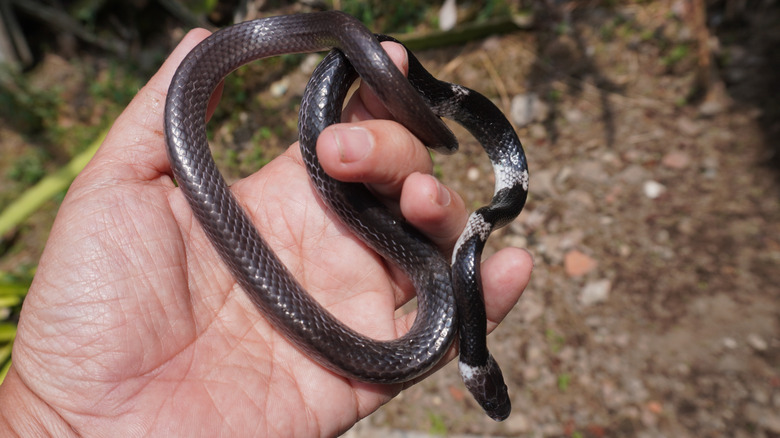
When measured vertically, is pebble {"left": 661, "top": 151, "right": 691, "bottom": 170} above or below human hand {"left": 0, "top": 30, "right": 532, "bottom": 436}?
below

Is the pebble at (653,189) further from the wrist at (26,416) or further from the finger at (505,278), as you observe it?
the wrist at (26,416)

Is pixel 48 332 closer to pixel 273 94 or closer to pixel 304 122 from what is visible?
pixel 304 122

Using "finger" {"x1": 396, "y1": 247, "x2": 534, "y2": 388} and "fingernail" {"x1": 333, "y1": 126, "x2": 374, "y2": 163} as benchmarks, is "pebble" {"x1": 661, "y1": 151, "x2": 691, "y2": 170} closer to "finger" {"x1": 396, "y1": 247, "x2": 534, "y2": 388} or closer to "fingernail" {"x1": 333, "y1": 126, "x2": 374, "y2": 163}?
"finger" {"x1": 396, "y1": 247, "x2": 534, "y2": 388}

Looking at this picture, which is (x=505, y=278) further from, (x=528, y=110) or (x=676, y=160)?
(x=528, y=110)

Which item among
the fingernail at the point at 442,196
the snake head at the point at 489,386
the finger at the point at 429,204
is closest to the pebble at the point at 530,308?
the snake head at the point at 489,386

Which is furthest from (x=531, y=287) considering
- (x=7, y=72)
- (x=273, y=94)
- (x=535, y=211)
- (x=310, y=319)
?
(x=7, y=72)

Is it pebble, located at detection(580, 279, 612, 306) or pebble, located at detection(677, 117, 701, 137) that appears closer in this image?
pebble, located at detection(580, 279, 612, 306)

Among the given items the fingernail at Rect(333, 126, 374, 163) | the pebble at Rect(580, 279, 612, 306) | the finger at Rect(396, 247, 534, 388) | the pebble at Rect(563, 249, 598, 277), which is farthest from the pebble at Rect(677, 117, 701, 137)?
the fingernail at Rect(333, 126, 374, 163)
